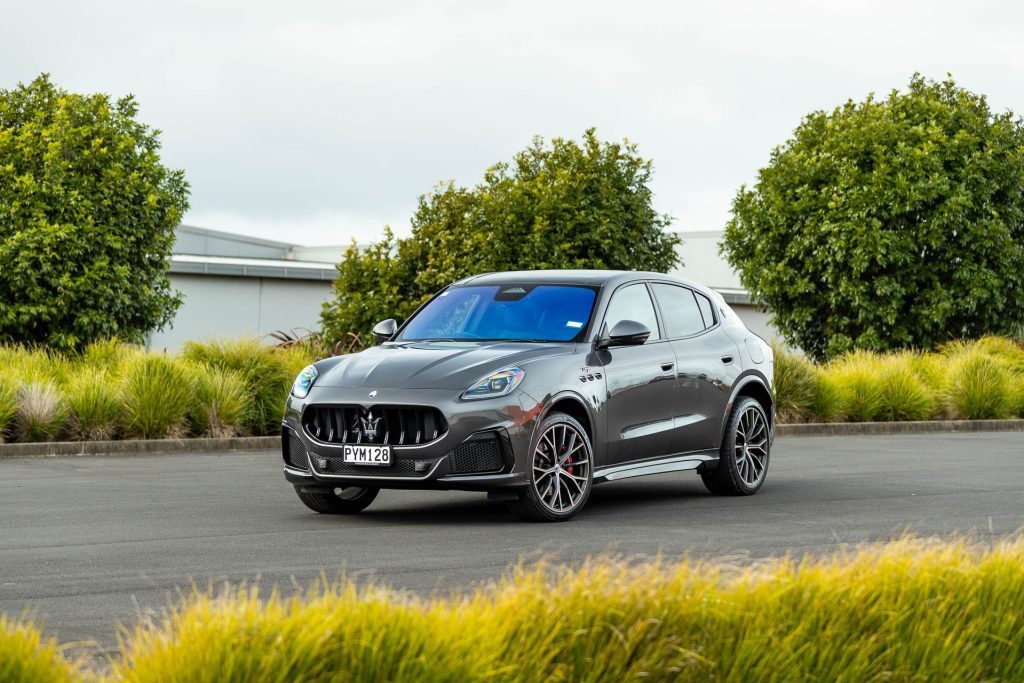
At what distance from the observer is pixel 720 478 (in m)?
12.3

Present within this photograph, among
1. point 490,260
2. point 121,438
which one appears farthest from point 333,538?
point 490,260

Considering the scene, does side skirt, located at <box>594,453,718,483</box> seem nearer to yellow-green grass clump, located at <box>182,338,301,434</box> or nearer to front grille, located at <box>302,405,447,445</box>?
front grille, located at <box>302,405,447,445</box>

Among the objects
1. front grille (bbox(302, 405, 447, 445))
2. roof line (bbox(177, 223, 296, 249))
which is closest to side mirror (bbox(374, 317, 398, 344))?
front grille (bbox(302, 405, 447, 445))

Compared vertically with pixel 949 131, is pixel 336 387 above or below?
below

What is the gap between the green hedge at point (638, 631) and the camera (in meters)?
4.40

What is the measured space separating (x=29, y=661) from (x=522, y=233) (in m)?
26.3

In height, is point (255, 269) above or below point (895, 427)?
above

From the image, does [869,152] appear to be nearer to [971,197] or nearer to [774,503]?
[971,197]

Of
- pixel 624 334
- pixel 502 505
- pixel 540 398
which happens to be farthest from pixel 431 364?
pixel 502 505

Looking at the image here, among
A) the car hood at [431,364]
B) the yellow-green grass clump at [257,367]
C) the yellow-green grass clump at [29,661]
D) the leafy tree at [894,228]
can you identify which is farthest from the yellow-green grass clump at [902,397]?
the yellow-green grass clump at [29,661]

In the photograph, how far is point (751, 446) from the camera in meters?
12.6

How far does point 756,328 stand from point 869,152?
48.2ft

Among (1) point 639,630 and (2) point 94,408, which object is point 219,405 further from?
(1) point 639,630

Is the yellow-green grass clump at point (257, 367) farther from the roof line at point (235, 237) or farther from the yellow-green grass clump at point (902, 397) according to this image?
the roof line at point (235, 237)
